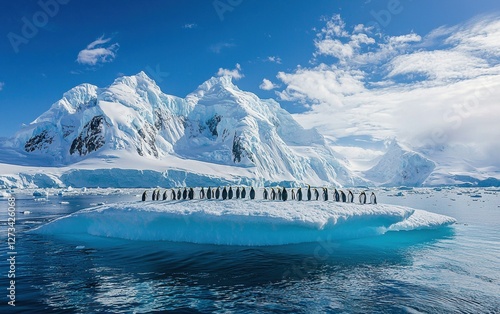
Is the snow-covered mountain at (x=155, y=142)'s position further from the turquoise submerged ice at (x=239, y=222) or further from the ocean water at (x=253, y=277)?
the ocean water at (x=253, y=277)

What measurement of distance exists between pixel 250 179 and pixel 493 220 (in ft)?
343

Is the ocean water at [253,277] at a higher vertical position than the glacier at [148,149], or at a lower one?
lower

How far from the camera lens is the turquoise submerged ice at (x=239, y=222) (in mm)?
22109

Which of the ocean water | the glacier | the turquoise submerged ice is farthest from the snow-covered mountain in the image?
the ocean water

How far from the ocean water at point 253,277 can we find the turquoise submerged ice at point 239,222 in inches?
34.9

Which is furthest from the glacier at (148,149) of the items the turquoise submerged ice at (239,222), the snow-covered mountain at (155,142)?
the turquoise submerged ice at (239,222)

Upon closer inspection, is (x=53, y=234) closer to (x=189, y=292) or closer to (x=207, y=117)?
(x=189, y=292)

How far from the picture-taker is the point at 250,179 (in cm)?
13825

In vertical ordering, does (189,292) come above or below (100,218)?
below

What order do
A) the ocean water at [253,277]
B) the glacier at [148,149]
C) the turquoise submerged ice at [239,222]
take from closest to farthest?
the ocean water at [253,277] → the turquoise submerged ice at [239,222] → the glacier at [148,149]

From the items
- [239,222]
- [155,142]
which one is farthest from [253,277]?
[155,142]

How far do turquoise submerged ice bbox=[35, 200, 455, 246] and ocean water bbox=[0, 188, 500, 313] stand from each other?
89 centimetres

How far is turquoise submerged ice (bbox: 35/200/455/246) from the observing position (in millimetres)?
22109

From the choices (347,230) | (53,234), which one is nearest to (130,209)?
(53,234)
